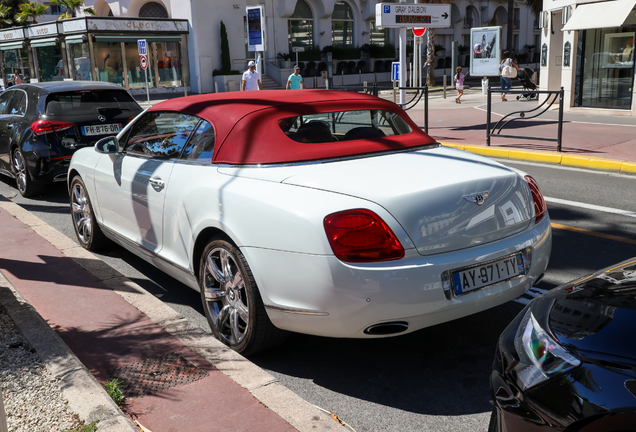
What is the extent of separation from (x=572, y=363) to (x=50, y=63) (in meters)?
43.6

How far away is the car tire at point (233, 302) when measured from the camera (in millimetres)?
3408

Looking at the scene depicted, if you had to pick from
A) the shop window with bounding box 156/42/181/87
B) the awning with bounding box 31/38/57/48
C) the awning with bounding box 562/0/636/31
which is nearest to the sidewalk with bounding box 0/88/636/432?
the awning with bounding box 562/0/636/31

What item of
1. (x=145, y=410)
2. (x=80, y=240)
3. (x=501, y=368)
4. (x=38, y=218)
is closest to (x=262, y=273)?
(x=145, y=410)

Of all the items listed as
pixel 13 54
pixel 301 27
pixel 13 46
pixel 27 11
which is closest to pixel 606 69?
pixel 301 27

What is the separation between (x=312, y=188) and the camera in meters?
3.27

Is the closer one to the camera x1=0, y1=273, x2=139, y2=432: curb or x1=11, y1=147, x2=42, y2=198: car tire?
x1=0, y1=273, x2=139, y2=432: curb

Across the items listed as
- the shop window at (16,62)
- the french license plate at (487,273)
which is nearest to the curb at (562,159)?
the french license plate at (487,273)

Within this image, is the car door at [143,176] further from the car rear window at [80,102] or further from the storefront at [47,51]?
the storefront at [47,51]

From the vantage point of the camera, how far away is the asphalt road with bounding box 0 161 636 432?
3045 mm

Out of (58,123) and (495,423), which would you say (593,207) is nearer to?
(495,423)

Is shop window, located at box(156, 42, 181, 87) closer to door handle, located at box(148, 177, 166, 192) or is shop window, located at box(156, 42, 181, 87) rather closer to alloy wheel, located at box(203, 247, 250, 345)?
door handle, located at box(148, 177, 166, 192)

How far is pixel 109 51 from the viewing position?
1443 inches

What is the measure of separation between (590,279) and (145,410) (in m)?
2.14

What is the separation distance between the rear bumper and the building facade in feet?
107
